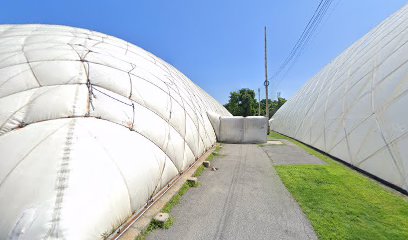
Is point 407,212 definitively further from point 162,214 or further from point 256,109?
point 256,109

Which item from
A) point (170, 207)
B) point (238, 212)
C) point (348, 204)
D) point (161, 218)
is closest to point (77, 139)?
point (161, 218)

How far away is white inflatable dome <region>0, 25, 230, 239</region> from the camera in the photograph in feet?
11.9

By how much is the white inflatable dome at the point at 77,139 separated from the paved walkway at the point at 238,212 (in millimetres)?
990

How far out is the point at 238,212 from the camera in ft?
18.2

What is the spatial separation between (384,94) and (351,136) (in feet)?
6.75

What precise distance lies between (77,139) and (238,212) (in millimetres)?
3931

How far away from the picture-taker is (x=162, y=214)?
5.08 metres

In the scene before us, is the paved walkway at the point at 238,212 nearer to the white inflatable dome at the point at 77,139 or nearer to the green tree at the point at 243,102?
the white inflatable dome at the point at 77,139

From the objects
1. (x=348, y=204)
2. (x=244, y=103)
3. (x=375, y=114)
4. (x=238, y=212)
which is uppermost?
(x=244, y=103)

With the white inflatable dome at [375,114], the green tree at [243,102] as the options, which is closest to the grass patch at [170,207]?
the white inflatable dome at [375,114]

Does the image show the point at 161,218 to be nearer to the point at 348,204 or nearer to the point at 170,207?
the point at 170,207

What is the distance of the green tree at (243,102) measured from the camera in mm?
56594

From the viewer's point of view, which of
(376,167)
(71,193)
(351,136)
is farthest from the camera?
(351,136)

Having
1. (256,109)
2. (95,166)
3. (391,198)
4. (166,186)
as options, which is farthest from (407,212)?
(256,109)
